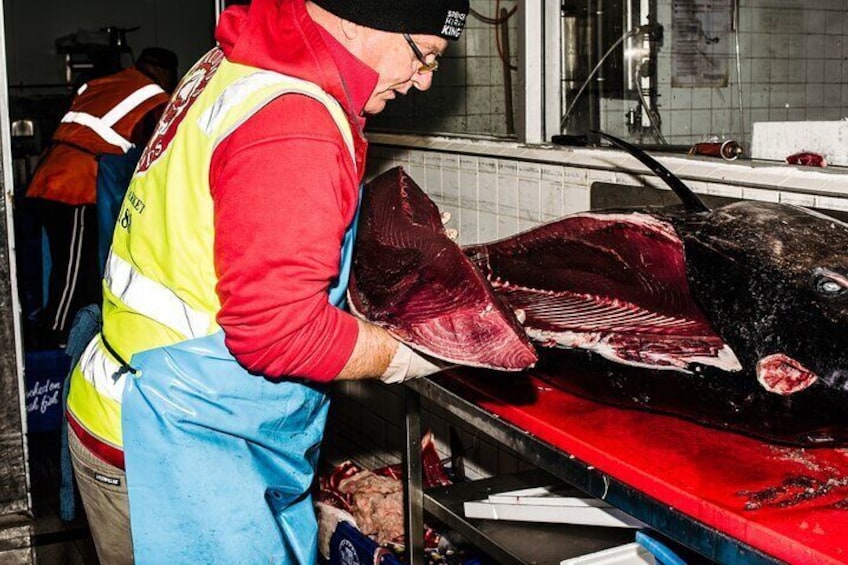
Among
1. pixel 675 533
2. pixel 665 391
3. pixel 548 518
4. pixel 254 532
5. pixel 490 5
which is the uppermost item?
pixel 490 5

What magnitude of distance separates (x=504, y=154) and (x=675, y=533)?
7.14 ft

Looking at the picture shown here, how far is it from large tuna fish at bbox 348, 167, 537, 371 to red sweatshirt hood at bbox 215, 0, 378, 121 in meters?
0.35

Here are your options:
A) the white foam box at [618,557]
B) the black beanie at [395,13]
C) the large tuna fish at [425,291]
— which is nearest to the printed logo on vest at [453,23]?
the black beanie at [395,13]

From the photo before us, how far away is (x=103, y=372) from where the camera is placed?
2111 millimetres

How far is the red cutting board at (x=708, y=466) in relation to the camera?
160cm

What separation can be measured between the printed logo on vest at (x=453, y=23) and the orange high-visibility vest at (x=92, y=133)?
3292 millimetres

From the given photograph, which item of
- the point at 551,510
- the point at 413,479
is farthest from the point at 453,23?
the point at 413,479

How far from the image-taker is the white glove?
2002 millimetres

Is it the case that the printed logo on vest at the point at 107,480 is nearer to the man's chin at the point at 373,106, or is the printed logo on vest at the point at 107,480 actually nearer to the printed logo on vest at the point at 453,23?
the man's chin at the point at 373,106

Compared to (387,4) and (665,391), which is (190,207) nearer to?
(387,4)

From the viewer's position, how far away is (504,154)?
374cm

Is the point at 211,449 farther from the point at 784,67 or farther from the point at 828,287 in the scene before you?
the point at 784,67

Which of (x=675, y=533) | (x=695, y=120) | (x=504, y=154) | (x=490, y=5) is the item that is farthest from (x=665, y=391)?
(x=490, y=5)

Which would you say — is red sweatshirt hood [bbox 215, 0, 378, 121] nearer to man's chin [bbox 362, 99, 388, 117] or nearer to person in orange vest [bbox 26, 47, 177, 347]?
man's chin [bbox 362, 99, 388, 117]
